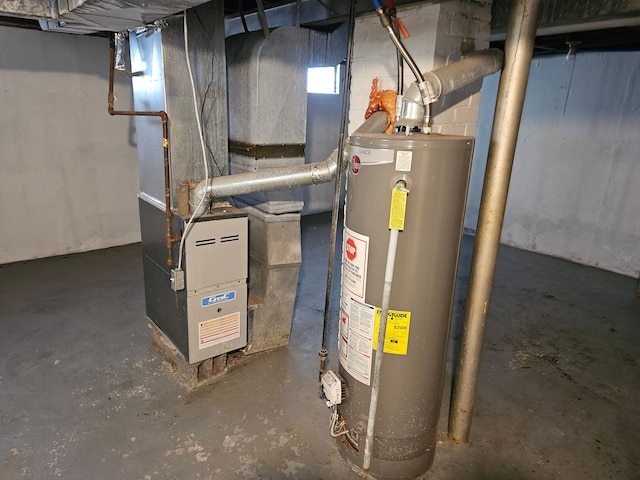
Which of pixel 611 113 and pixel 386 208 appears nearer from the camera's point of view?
pixel 386 208

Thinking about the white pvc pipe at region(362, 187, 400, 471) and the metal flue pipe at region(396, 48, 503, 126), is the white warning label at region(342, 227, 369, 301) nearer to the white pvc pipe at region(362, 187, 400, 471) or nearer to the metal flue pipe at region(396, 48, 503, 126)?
the white pvc pipe at region(362, 187, 400, 471)

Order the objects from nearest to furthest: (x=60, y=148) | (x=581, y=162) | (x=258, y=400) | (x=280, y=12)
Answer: (x=258, y=400) → (x=280, y=12) → (x=60, y=148) → (x=581, y=162)

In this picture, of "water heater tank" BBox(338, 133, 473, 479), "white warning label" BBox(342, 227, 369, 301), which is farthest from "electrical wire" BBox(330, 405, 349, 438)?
"white warning label" BBox(342, 227, 369, 301)

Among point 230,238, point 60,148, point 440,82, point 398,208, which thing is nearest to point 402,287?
point 398,208

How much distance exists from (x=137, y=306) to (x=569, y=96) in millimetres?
4522

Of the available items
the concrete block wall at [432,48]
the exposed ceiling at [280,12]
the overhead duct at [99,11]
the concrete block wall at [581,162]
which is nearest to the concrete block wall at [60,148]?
the exposed ceiling at [280,12]

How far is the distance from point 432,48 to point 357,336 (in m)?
1.22

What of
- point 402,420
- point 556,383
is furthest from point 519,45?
point 556,383

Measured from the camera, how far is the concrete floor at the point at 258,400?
1.80m

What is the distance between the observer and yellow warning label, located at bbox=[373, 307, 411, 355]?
1.51 metres

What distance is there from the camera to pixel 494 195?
1.65 metres

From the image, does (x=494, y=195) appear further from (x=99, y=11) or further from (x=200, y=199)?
(x=99, y=11)

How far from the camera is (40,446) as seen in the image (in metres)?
1.83

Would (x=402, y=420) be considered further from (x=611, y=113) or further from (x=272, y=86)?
(x=611, y=113)
